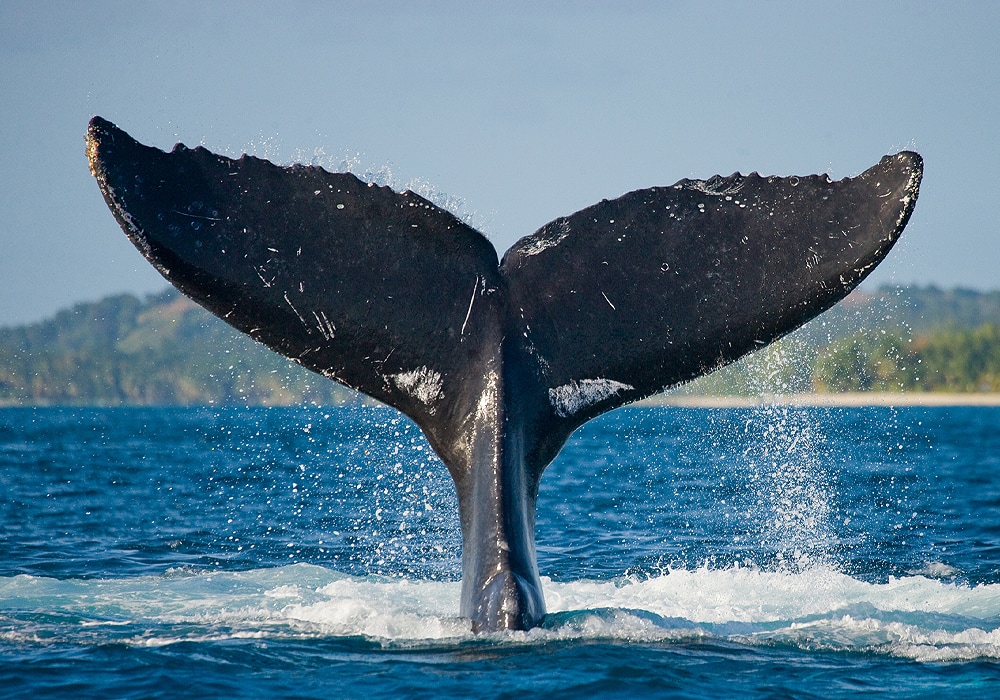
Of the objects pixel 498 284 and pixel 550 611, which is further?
pixel 550 611

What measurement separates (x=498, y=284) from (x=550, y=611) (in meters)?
2.43

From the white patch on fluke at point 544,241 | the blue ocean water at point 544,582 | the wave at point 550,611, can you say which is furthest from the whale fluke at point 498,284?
the wave at point 550,611

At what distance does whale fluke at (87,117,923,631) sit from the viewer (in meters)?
6.21

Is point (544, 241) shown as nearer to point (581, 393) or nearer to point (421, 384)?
point (581, 393)

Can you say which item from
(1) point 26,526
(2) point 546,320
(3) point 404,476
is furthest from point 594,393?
(3) point 404,476

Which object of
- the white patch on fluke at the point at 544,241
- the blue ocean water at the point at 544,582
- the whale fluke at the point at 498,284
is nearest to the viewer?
the whale fluke at the point at 498,284

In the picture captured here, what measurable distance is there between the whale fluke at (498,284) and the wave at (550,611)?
3.57 feet

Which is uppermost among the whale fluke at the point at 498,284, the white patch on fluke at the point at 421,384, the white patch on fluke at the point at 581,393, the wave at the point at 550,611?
the whale fluke at the point at 498,284

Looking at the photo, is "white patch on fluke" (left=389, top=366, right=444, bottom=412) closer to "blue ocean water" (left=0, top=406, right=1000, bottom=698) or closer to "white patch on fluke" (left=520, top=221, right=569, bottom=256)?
"white patch on fluke" (left=520, top=221, right=569, bottom=256)

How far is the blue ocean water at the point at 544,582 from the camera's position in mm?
6426

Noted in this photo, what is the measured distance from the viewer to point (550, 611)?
798 centimetres

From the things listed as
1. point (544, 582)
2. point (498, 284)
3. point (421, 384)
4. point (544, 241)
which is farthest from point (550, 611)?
point (544, 241)

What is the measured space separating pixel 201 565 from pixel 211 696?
16.5 feet

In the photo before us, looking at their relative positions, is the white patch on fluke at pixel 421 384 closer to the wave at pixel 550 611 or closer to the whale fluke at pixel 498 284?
the whale fluke at pixel 498 284
